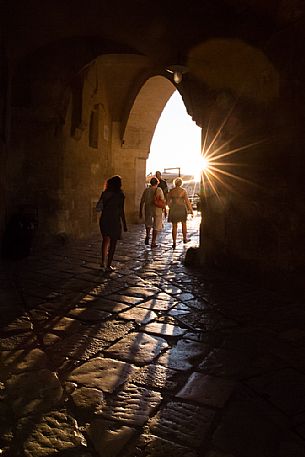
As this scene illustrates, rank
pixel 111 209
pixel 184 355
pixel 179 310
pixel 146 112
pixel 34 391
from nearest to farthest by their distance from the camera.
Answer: pixel 34 391, pixel 184 355, pixel 179 310, pixel 111 209, pixel 146 112

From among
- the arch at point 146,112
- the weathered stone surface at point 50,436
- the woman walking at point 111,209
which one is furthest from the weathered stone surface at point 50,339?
the arch at point 146,112

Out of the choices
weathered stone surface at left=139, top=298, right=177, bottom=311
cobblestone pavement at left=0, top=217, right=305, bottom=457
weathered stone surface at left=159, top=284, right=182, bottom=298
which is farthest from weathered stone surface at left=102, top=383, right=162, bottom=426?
weathered stone surface at left=159, top=284, right=182, bottom=298

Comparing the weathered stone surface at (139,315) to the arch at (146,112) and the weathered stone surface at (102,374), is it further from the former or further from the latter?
the arch at (146,112)

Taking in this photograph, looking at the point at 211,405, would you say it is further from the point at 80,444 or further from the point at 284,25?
the point at 284,25

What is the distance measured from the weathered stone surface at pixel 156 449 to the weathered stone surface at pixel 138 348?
34.8 inches

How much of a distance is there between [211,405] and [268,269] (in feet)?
10.4

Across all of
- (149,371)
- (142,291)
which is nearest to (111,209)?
(142,291)

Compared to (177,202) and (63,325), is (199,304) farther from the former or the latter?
→ (177,202)

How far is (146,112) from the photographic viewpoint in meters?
12.6

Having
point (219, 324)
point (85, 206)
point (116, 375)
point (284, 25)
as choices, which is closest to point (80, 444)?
point (116, 375)

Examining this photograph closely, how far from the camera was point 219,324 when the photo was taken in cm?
349

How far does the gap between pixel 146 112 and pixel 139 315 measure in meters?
10.0

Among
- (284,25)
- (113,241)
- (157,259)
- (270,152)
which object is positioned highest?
(284,25)

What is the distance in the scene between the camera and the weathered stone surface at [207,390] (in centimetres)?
217
